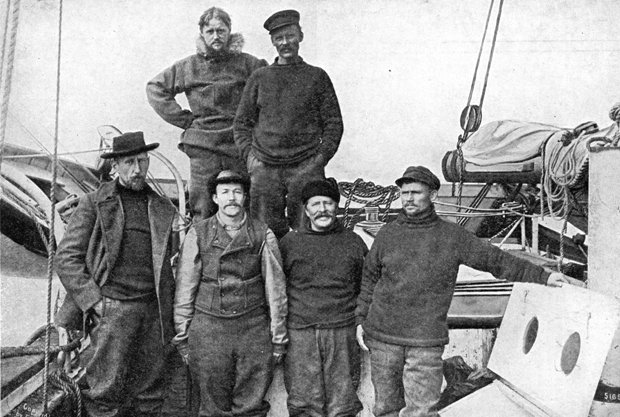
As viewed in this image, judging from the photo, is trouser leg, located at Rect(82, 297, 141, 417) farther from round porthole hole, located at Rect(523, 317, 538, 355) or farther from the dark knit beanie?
round porthole hole, located at Rect(523, 317, 538, 355)

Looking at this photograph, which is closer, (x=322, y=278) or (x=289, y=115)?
(x=322, y=278)

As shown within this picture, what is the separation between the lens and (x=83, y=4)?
7316mm

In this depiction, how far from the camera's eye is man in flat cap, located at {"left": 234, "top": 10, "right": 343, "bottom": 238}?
393cm

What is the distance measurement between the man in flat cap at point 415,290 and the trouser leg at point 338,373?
12cm

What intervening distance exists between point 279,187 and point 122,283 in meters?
1.23

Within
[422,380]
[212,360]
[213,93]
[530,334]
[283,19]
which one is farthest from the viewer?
[213,93]

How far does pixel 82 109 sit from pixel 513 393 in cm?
592

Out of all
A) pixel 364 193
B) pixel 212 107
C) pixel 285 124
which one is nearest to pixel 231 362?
pixel 285 124

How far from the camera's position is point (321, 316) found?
3.27 m

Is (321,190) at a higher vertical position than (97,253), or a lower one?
higher

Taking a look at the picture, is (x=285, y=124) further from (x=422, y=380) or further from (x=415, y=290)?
(x=422, y=380)

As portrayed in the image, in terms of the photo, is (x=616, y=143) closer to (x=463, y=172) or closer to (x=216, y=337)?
(x=216, y=337)

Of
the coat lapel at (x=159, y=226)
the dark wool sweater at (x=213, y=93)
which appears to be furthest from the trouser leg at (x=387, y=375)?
the dark wool sweater at (x=213, y=93)

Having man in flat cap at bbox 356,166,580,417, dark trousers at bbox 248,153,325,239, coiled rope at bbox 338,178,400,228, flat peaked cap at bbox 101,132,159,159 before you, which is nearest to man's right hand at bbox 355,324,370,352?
man in flat cap at bbox 356,166,580,417
